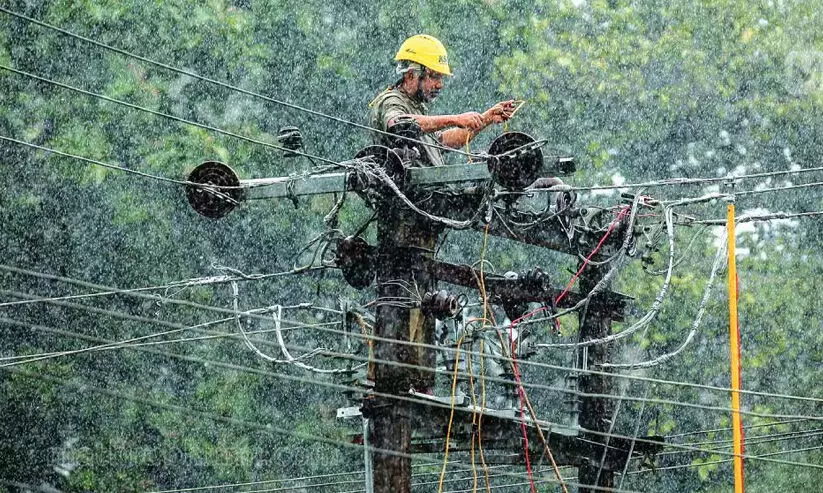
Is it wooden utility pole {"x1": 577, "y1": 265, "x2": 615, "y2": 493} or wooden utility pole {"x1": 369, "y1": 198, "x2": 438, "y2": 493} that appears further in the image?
wooden utility pole {"x1": 577, "y1": 265, "x2": 615, "y2": 493}

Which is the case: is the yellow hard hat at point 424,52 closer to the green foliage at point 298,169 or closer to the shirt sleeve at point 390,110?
the shirt sleeve at point 390,110

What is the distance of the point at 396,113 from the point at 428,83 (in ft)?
2.08

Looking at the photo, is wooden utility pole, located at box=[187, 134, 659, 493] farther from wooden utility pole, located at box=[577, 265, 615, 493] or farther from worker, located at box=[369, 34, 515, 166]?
worker, located at box=[369, 34, 515, 166]

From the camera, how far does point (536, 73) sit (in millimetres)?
25266

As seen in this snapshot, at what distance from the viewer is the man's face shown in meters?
12.2

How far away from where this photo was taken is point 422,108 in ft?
40.1

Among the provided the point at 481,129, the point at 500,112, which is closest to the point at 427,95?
the point at 481,129

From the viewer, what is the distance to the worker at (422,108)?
1155cm

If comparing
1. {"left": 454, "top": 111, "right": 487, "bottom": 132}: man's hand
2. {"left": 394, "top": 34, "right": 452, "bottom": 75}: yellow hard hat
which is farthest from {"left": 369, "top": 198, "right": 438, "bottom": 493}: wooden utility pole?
{"left": 394, "top": 34, "right": 452, "bottom": 75}: yellow hard hat

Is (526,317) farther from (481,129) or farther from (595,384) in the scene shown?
(481,129)

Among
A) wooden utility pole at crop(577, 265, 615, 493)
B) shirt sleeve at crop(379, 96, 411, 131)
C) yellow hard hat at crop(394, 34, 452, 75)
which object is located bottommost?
wooden utility pole at crop(577, 265, 615, 493)

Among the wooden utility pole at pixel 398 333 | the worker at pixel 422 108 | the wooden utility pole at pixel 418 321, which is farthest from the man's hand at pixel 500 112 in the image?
the wooden utility pole at pixel 398 333


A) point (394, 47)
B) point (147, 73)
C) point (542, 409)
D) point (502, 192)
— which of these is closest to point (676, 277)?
point (542, 409)

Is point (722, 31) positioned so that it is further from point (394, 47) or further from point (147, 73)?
point (147, 73)
